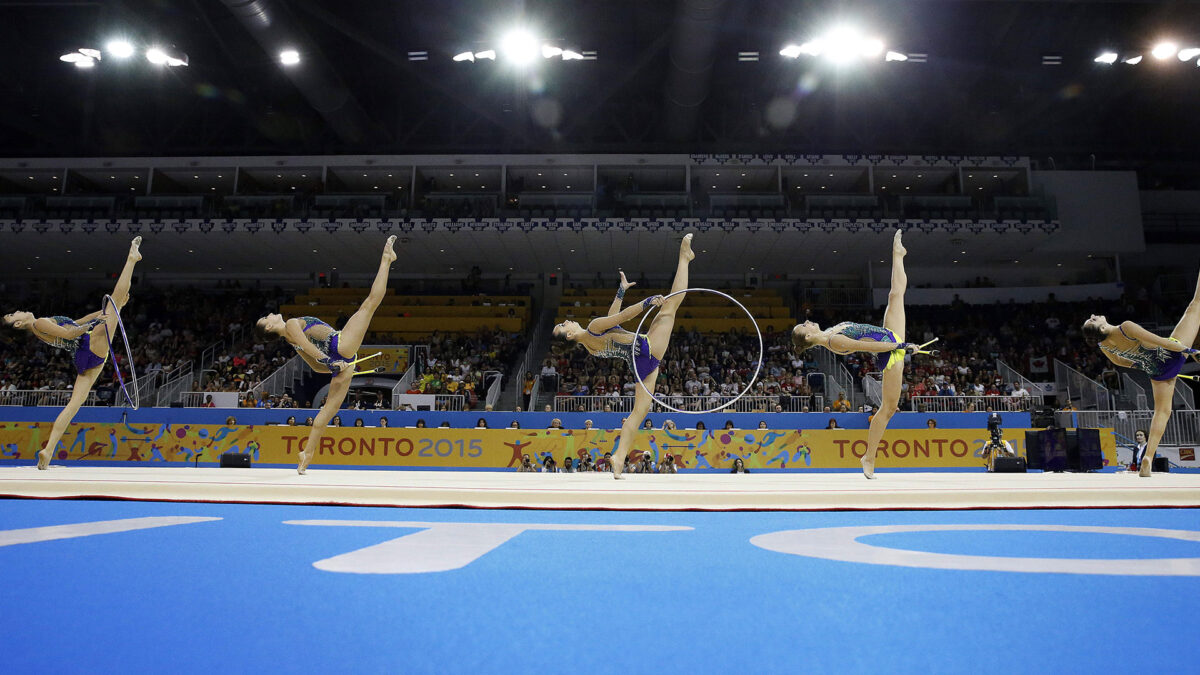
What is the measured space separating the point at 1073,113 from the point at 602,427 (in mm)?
21521

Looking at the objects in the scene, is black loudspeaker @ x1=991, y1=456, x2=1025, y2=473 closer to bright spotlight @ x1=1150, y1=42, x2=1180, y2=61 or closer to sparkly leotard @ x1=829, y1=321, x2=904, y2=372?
sparkly leotard @ x1=829, y1=321, x2=904, y2=372

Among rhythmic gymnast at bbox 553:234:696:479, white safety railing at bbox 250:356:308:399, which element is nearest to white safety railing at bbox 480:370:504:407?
white safety railing at bbox 250:356:308:399

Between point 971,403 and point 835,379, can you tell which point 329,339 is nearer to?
point 835,379

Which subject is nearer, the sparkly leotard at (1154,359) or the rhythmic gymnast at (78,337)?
the sparkly leotard at (1154,359)

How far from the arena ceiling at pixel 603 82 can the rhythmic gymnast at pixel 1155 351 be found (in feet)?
36.4

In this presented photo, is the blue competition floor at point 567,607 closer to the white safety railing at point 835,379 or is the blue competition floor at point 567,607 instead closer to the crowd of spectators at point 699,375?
the crowd of spectators at point 699,375

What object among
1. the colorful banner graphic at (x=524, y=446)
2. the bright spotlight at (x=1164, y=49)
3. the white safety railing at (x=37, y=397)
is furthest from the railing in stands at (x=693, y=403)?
the bright spotlight at (x=1164, y=49)

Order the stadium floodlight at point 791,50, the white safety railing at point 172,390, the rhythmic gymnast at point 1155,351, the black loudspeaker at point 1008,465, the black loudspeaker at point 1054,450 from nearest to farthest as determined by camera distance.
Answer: the rhythmic gymnast at point 1155,351, the black loudspeaker at point 1008,465, the black loudspeaker at point 1054,450, the white safety railing at point 172,390, the stadium floodlight at point 791,50

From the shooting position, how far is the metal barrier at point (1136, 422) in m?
13.9

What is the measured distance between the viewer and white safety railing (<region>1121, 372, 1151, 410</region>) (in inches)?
597

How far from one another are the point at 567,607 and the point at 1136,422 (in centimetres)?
1671

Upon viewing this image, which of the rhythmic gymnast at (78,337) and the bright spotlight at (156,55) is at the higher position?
the bright spotlight at (156,55)

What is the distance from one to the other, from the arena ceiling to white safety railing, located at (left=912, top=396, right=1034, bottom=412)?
9466 mm

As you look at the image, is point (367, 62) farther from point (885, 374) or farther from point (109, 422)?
point (885, 374)
